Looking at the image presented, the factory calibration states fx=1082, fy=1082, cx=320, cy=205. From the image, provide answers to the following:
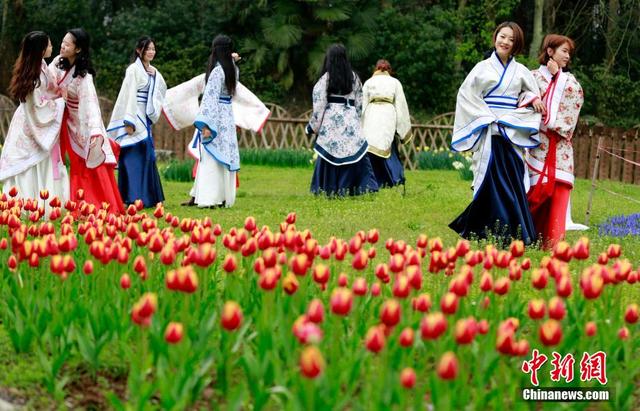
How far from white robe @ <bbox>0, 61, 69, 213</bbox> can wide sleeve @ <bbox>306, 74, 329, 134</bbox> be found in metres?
4.45

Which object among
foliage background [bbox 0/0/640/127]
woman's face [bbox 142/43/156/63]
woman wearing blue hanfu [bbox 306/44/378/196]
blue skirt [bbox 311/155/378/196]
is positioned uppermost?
foliage background [bbox 0/0/640/127]

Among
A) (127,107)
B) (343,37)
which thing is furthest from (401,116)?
(343,37)

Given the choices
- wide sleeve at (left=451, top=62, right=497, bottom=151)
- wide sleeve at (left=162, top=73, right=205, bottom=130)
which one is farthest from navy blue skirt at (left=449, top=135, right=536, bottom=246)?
wide sleeve at (left=162, top=73, right=205, bottom=130)

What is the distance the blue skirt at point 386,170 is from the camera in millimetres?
16078

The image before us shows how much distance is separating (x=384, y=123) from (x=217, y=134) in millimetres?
3898

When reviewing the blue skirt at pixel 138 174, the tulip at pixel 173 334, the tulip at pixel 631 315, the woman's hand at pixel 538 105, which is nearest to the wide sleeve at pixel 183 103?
the blue skirt at pixel 138 174

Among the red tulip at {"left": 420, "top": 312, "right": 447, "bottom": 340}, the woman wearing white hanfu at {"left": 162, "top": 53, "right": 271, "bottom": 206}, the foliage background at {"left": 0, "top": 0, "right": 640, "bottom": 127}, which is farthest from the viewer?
the foliage background at {"left": 0, "top": 0, "right": 640, "bottom": 127}

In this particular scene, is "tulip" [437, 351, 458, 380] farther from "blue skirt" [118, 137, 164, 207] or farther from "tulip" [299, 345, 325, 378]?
"blue skirt" [118, 137, 164, 207]

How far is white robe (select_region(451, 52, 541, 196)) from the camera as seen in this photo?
364 inches

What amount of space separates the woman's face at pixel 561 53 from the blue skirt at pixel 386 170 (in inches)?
250

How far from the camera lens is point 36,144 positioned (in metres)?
10.4

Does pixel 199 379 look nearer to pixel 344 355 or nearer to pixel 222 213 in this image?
pixel 344 355

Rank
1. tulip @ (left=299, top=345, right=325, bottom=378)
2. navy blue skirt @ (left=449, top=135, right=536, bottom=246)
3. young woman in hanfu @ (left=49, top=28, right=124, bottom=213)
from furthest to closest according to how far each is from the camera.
Result: young woman in hanfu @ (left=49, top=28, right=124, bottom=213) → navy blue skirt @ (left=449, top=135, right=536, bottom=246) → tulip @ (left=299, top=345, right=325, bottom=378)

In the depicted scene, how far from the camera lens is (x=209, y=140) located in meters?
12.8
